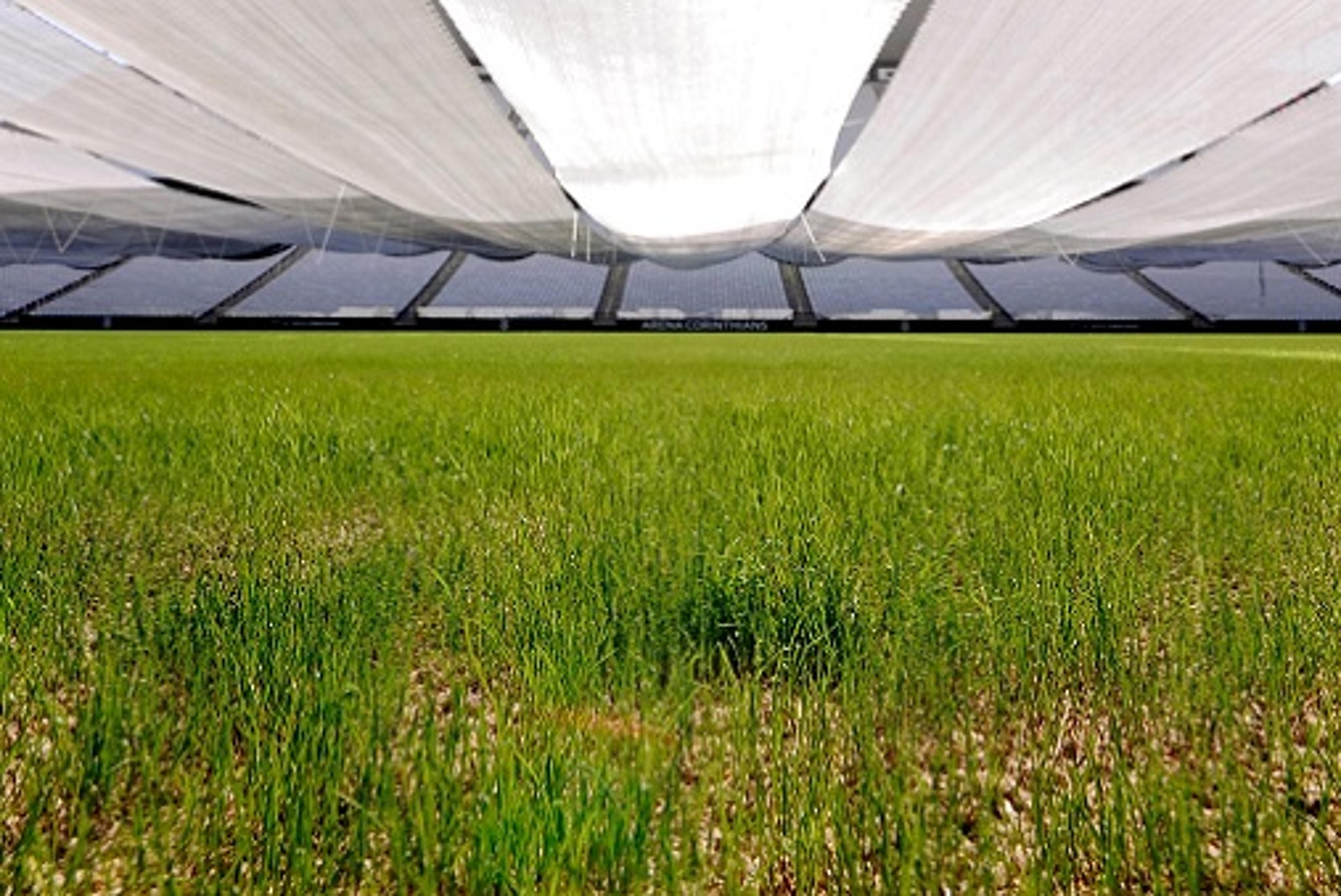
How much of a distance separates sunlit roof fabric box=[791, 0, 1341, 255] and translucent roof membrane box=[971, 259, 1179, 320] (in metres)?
18.1

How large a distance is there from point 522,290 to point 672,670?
29.6 m

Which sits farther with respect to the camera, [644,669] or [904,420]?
[904,420]

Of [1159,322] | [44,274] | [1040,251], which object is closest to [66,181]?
[1040,251]

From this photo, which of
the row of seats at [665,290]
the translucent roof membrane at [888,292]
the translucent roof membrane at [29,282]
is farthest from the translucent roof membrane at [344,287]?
the translucent roof membrane at [888,292]

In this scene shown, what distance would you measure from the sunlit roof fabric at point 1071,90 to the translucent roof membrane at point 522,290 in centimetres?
1832

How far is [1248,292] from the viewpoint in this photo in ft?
93.7

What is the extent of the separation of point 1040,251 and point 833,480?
1759 centimetres

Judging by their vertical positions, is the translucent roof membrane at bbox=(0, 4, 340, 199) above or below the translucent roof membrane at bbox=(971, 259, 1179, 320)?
above

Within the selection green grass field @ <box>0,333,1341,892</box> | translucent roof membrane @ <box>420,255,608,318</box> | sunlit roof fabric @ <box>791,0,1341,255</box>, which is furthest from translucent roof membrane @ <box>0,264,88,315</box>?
green grass field @ <box>0,333,1341,892</box>

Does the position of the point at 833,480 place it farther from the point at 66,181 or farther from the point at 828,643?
the point at 66,181

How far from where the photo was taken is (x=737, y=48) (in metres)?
6.09

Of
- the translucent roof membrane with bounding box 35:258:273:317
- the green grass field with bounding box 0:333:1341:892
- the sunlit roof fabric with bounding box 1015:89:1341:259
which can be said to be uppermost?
the sunlit roof fabric with bounding box 1015:89:1341:259

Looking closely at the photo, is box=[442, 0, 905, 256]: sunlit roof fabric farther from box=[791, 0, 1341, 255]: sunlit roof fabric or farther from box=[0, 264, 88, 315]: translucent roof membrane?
box=[0, 264, 88, 315]: translucent roof membrane

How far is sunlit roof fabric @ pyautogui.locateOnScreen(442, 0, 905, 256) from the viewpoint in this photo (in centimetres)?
557
